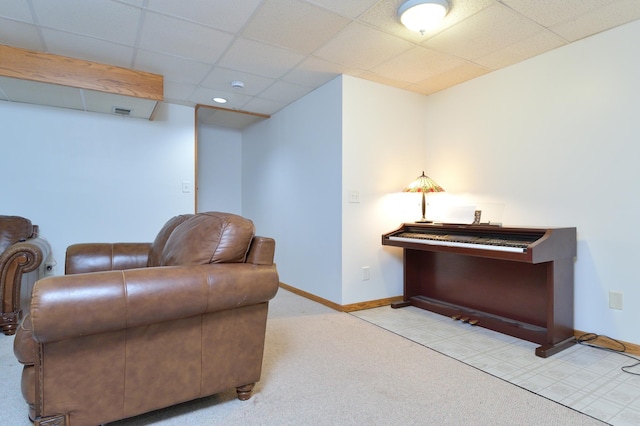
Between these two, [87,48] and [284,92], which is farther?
[284,92]

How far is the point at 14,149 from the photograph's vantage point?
3297mm

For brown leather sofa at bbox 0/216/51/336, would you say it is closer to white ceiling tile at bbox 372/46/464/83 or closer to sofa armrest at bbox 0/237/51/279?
sofa armrest at bbox 0/237/51/279

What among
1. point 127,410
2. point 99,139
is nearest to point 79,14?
point 99,139

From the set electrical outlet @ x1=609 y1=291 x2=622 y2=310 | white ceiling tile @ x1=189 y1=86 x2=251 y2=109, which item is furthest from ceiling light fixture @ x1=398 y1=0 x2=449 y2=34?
electrical outlet @ x1=609 y1=291 x2=622 y2=310

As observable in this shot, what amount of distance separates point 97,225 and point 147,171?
0.79 meters

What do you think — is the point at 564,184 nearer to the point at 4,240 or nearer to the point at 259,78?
the point at 259,78

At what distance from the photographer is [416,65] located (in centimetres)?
297

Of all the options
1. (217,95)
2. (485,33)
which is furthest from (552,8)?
(217,95)

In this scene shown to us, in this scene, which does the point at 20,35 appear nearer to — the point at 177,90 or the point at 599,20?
the point at 177,90

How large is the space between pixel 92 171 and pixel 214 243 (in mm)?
2938

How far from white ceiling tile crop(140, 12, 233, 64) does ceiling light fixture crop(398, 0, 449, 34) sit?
4.15 feet

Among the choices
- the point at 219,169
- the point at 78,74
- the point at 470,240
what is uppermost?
the point at 78,74

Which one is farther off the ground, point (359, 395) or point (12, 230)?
point (12, 230)

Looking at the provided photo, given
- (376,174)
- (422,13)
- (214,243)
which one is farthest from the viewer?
(376,174)
